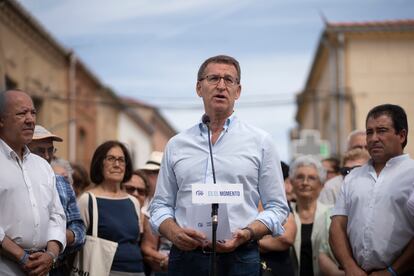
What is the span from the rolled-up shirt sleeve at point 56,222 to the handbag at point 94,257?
0.74 metres

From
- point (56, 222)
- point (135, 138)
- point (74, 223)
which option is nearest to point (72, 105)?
point (135, 138)

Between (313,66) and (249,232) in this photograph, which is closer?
(249,232)

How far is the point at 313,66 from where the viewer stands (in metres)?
35.3

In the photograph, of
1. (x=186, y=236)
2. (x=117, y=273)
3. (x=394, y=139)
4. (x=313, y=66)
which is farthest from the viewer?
(x=313, y=66)

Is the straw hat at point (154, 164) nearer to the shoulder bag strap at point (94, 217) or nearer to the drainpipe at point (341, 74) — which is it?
the shoulder bag strap at point (94, 217)

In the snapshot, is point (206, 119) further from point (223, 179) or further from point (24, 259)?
point (24, 259)

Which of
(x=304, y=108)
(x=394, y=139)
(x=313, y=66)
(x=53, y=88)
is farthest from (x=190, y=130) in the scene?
(x=304, y=108)

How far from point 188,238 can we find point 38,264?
3.74ft

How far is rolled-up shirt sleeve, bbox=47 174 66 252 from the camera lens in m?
5.20

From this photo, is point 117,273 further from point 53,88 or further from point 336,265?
point 53,88

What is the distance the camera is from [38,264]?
4.95 m

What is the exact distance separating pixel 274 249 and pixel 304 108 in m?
41.7

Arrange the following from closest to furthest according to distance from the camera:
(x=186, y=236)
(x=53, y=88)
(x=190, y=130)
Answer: (x=186, y=236)
(x=190, y=130)
(x=53, y=88)

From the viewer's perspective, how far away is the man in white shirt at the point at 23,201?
4859 millimetres
